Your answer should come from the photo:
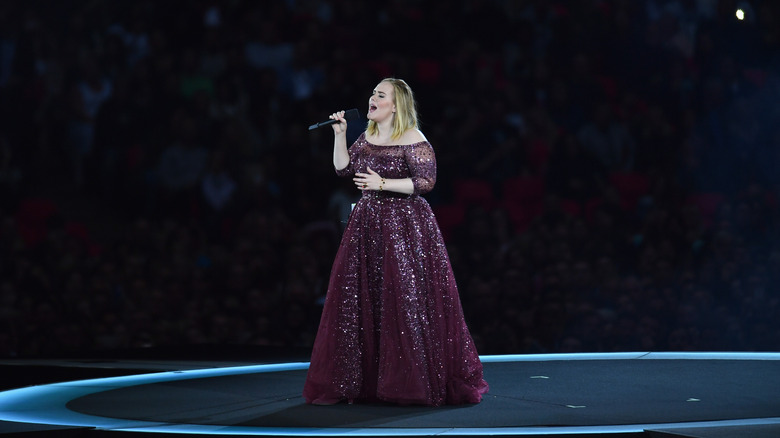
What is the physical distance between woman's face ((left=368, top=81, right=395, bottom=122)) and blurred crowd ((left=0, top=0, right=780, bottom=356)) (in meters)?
2.48

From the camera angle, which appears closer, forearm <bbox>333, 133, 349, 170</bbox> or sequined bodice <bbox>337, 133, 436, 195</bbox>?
sequined bodice <bbox>337, 133, 436, 195</bbox>

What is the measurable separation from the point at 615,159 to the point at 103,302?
351 cm

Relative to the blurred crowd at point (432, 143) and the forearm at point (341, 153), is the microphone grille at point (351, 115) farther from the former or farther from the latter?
the blurred crowd at point (432, 143)

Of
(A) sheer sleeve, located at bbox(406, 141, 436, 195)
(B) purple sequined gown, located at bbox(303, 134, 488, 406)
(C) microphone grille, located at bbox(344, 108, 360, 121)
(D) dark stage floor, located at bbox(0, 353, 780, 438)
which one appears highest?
(C) microphone grille, located at bbox(344, 108, 360, 121)

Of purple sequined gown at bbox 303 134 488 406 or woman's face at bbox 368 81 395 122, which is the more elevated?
woman's face at bbox 368 81 395 122

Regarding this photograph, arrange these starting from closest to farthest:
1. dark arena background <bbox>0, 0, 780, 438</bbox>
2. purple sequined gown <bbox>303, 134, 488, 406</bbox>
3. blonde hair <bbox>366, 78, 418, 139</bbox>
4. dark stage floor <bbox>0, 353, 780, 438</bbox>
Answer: dark stage floor <bbox>0, 353, 780, 438</bbox> → purple sequined gown <bbox>303, 134, 488, 406</bbox> → blonde hair <bbox>366, 78, 418, 139</bbox> → dark arena background <bbox>0, 0, 780, 438</bbox>

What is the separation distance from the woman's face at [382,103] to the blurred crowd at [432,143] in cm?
248

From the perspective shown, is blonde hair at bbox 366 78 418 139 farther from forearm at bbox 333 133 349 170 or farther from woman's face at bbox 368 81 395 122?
forearm at bbox 333 133 349 170

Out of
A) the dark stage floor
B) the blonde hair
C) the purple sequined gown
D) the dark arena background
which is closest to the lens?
the dark stage floor

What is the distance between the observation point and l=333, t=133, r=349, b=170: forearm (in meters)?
3.78

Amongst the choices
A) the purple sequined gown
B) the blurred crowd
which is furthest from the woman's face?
the blurred crowd

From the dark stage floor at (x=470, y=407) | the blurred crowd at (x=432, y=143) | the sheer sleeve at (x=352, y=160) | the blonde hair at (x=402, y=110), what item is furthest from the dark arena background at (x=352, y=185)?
the blonde hair at (x=402, y=110)

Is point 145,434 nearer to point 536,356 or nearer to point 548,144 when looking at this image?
point 536,356

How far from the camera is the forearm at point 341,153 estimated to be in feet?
12.4
